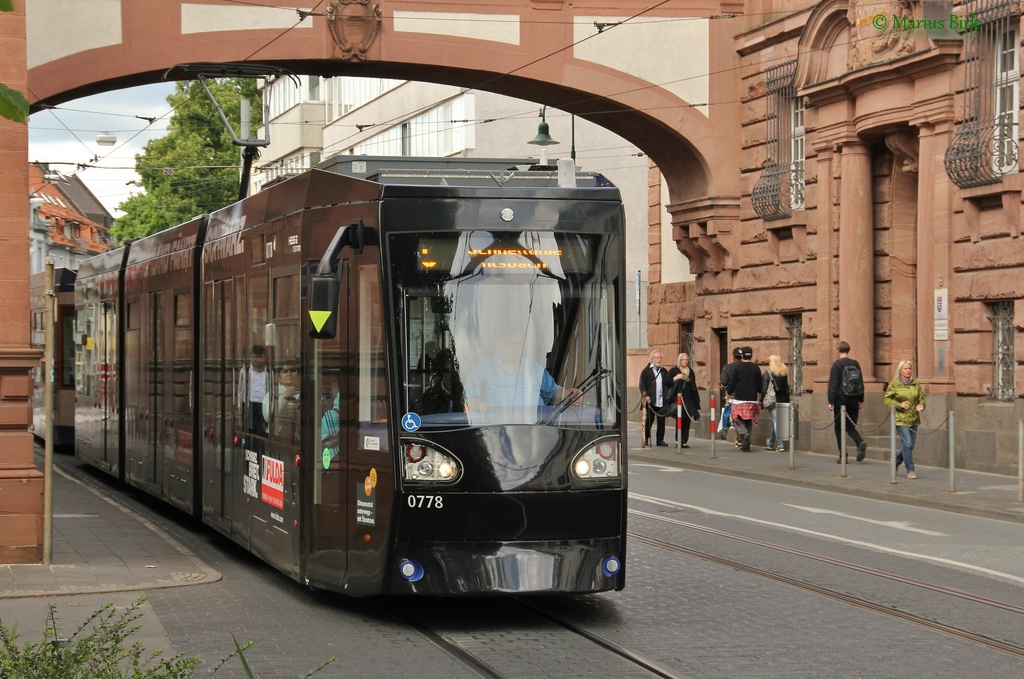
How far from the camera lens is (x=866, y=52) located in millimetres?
24312

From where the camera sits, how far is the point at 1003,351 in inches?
857

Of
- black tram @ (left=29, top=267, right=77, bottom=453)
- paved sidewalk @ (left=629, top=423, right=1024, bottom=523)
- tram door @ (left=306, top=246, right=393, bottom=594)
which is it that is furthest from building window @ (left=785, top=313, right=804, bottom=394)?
→ tram door @ (left=306, top=246, right=393, bottom=594)

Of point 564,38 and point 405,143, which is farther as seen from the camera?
point 405,143

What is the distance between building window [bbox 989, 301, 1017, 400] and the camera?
2158 cm

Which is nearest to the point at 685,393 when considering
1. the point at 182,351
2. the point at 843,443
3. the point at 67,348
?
the point at 843,443

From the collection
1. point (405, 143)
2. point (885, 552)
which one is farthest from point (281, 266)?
point (405, 143)

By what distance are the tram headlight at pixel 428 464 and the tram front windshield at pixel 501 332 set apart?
15cm

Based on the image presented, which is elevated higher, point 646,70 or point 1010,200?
point 646,70

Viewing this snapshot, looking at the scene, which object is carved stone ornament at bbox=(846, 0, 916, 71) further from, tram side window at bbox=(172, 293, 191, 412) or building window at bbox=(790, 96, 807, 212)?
tram side window at bbox=(172, 293, 191, 412)

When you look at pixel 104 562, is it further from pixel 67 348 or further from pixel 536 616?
pixel 67 348

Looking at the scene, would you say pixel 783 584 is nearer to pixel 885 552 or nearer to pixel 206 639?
pixel 885 552

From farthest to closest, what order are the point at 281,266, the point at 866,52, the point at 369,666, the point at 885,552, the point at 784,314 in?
the point at 784,314 → the point at 866,52 → the point at 885,552 → the point at 281,266 → the point at 369,666

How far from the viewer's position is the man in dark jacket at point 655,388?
90.2ft

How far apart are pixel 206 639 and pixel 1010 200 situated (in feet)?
50.6
